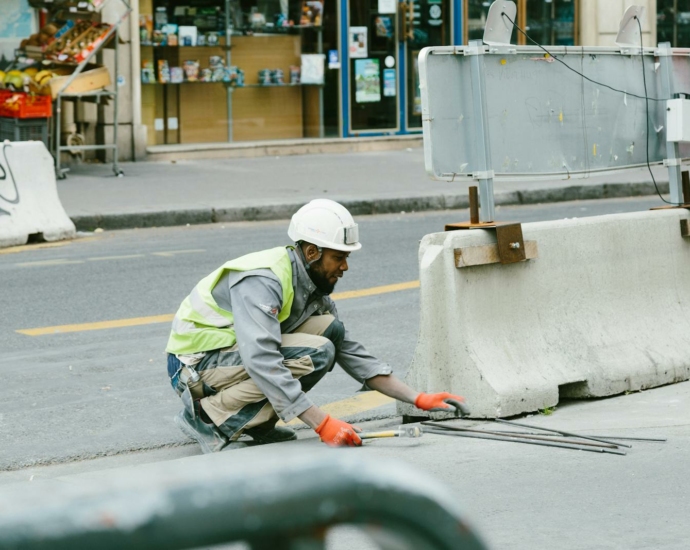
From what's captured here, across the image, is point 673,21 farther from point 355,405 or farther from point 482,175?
point 355,405

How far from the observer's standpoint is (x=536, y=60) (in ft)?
18.4

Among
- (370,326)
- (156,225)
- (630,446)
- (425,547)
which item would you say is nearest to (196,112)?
(156,225)

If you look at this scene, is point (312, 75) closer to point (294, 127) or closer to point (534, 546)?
point (294, 127)

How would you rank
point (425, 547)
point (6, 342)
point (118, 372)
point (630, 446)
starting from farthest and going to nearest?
point (6, 342) → point (118, 372) → point (630, 446) → point (425, 547)

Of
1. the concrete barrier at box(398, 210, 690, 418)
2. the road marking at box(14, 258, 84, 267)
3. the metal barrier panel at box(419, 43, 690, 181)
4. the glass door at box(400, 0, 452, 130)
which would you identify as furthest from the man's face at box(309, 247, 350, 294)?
the glass door at box(400, 0, 452, 130)

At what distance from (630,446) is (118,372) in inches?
105

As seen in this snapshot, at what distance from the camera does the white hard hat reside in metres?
4.58

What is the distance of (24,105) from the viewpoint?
1377cm

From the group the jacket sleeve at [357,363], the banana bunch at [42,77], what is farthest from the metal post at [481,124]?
the banana bunch at [42,77]

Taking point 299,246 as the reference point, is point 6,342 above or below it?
below

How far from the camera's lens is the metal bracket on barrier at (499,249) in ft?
16.6

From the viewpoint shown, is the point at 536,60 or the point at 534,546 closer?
the point at 534,546

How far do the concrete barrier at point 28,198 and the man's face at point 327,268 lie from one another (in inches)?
242

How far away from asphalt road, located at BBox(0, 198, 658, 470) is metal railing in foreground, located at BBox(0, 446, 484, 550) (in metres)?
3.85
